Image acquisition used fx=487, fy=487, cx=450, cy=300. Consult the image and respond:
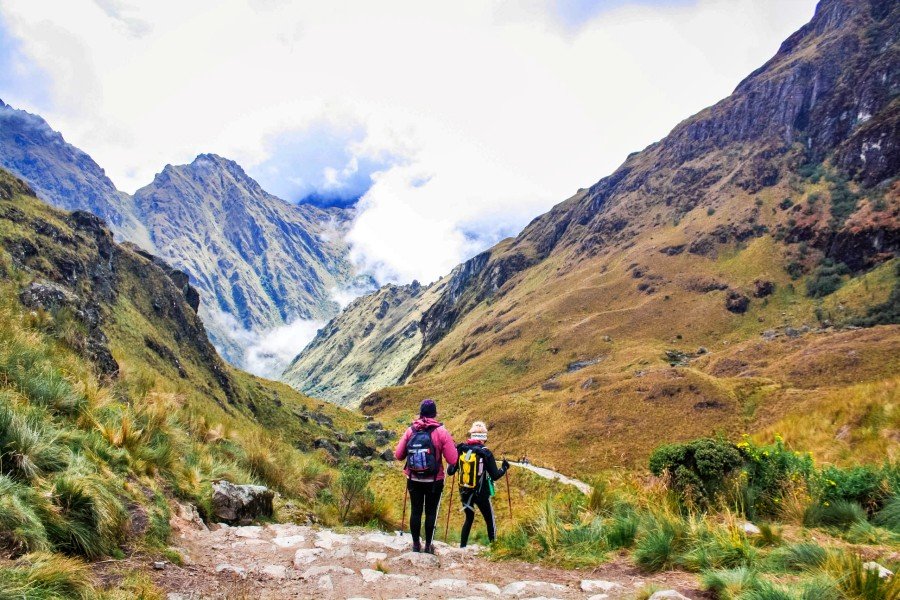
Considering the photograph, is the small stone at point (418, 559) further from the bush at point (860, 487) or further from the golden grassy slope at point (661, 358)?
the golden grassy slope at point (661, 358)

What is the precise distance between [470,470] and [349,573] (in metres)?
3.01

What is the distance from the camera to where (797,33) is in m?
177

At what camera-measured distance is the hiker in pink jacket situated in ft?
27.3

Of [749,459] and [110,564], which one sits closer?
[110,564]

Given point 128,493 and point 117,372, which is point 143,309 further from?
point 128,493

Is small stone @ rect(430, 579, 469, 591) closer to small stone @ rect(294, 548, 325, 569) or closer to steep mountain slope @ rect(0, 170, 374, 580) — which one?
small stone @ rect(294, 548, 325, 569)

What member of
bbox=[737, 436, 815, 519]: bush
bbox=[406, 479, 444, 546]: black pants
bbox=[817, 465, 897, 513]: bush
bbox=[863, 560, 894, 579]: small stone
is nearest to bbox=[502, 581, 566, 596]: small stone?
bbox=[406, 479, 444, 546]: black pants

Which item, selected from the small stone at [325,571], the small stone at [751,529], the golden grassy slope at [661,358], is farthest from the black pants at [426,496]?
the golden grassy slope at [661,358]

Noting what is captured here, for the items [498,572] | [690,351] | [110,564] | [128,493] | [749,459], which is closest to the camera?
[110,564]

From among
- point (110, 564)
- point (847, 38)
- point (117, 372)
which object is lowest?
point (110, 564)

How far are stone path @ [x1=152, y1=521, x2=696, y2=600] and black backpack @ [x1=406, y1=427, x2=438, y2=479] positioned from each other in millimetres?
1272

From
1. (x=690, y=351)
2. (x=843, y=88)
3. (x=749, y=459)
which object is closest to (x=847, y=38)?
(x=843, y=88)

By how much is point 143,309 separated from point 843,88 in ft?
581

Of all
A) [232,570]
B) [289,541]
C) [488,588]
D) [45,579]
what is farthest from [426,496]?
[45,579]
